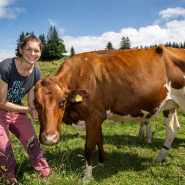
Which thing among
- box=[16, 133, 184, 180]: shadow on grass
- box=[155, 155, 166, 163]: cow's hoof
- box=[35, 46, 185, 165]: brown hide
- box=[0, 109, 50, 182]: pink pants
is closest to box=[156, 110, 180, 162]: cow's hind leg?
box=[155, 155, 166, 163]: cow's hoof

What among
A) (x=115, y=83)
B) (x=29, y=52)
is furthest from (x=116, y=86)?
(x=29, y=52)

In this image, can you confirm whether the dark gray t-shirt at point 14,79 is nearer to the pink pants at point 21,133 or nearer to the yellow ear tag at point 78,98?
the pink pants at point 21,133

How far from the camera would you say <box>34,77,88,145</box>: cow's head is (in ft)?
8.40

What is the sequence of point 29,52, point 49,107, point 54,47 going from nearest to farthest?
point 49,107 → point 29,52 → point 54,47

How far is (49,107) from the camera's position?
104 inches

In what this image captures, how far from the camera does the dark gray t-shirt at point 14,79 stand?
9.07 feet

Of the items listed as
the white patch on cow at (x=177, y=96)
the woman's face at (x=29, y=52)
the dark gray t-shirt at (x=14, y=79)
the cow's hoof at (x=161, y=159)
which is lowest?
the cow's hoof at (x=161, y=159)

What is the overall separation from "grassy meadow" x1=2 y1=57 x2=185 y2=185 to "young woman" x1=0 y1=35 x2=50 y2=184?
8.4 inches

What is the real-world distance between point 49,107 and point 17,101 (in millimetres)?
970

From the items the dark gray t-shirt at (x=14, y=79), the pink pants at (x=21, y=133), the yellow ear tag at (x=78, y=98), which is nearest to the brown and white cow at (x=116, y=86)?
the yellow ear tag at (x=78, y=98)

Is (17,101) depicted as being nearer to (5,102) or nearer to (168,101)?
(5,102)

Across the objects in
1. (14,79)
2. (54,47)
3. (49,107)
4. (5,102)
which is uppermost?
(54,47)

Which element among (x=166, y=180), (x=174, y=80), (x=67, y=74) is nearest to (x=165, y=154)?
(x=166, y=180)

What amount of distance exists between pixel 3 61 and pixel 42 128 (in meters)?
1.37
